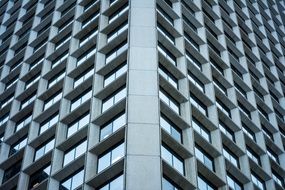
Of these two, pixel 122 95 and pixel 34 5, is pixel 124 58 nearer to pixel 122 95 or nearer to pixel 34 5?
pixel 122 95

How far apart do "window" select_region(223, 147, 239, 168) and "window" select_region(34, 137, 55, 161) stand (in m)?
13.0

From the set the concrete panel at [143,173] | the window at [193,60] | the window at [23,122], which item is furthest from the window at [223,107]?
the window at [23,122]

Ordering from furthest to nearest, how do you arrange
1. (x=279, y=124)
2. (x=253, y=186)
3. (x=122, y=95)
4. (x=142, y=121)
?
(x=279, y=124), (x=253, y=186), (x=122, y=95), (x=142, y=121)

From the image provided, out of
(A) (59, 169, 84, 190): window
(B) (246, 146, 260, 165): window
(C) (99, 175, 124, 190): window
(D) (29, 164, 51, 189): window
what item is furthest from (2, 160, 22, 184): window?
(B) (246, 146, 260, 165): window

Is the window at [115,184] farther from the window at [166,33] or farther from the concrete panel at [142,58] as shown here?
the window at [166,33]

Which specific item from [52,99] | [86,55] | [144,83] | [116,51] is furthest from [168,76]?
[52,99]

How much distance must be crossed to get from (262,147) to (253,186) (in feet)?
20.2

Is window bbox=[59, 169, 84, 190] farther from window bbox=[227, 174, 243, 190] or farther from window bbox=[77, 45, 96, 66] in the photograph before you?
window bbox=[77, 45, 96, 66]

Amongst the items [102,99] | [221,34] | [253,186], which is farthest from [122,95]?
[221,34]

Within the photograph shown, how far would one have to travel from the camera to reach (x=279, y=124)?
5294cm

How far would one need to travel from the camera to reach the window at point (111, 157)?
115ft

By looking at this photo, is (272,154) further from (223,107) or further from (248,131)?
(223,107)

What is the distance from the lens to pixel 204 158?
39.5 m

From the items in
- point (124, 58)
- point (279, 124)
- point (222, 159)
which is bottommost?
point (279, 124)
